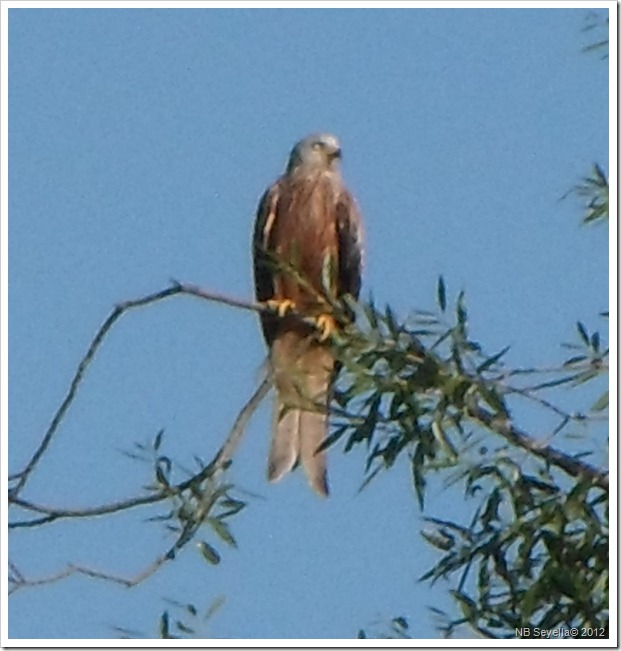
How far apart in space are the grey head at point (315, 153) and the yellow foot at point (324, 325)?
1.18 meters

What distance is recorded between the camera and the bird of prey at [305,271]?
234 inches

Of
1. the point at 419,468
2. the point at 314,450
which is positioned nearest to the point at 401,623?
the point at 419,468

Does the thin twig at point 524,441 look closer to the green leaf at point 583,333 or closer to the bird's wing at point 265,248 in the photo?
the green leaf at point 583,333

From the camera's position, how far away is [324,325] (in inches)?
232

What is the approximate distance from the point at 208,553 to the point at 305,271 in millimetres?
2222

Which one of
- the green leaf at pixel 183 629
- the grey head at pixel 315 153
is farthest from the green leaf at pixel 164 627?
the grey head at pixel 315 153

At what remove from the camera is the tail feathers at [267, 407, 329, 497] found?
592 cm

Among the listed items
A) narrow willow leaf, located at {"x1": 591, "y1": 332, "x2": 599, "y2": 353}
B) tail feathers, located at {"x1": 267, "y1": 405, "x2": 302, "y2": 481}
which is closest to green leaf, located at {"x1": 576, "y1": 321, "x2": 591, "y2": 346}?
narrow willow leaf, located at {"x1": 591, "y1": 332, "x2": 599, "y2": 353}

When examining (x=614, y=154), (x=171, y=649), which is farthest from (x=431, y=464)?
(x=614, y=154)

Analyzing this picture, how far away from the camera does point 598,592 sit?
4277 millimetres

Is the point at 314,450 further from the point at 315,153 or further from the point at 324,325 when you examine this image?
the point at 315,153

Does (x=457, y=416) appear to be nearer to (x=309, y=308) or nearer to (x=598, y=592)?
(x=598, y=592)

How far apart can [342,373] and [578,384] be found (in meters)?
0.61

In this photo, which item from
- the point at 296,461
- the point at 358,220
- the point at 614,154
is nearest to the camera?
the point at 614,154
